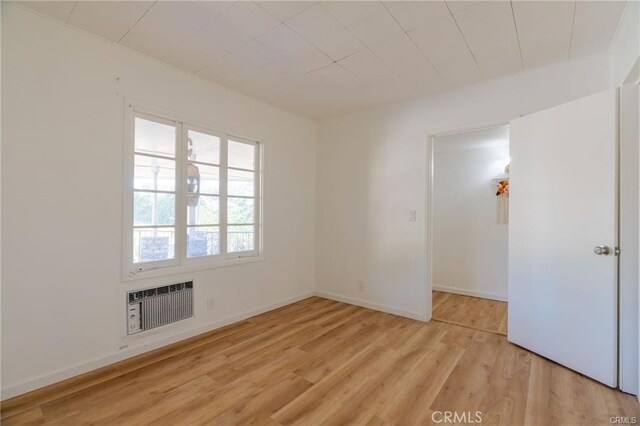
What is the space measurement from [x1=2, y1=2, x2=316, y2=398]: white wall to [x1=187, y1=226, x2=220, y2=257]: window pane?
271mm

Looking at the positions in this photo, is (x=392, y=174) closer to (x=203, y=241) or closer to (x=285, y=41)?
(x=285, y=41)

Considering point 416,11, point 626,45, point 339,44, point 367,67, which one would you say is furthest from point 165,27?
point 626,45

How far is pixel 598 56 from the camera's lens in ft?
8.15

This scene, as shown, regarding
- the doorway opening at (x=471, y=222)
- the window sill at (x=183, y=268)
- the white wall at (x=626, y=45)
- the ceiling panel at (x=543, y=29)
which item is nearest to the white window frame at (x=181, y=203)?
the window sill at (x=183, y=268)

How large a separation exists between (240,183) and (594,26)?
341 centimetres

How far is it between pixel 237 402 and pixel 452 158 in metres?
4.63

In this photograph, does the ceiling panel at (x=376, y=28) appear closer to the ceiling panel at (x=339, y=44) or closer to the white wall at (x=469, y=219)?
the ceiling panel at (x=339, y=44)

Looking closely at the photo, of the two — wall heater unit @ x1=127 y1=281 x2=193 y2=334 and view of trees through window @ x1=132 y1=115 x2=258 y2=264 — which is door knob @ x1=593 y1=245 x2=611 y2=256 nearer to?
view of trees through window @ x1=132 y1=115 x2=258 y2=264

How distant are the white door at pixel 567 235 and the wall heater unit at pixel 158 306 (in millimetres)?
3179

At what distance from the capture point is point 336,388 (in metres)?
2.05

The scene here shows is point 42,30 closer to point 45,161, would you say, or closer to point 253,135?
point 45,161

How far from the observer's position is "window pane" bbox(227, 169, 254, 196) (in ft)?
10.9

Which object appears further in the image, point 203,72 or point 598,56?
point 203,72

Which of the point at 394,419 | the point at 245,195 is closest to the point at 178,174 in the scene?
the point at 245,195
